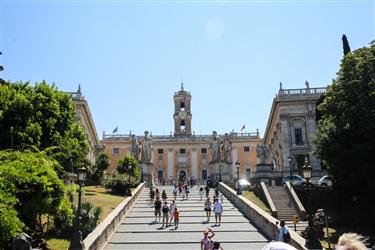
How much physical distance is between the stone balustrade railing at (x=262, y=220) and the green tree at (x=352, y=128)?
6411 mm

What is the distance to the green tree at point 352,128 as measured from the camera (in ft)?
77.3

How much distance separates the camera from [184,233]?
732 inches

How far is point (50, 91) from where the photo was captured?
2606 centimetres

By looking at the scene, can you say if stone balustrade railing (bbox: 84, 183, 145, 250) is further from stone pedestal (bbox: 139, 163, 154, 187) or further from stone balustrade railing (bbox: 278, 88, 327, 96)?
stone balustrade railing (bbox: 278, 88, 327, 96)

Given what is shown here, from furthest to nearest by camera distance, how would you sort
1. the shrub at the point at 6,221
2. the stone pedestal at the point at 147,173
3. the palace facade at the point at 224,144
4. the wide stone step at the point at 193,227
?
the palace facade at the point at 224,144, the stone pedestal at the point at 147,173, the wide stone step at the point at 193,227, the shrub at the point at 6,221

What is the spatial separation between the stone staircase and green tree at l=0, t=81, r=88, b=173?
13.2m

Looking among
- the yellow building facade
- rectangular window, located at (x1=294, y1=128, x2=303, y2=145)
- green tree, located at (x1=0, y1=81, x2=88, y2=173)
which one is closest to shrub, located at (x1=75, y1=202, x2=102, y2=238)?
green tree, located at (x1=0, y1=81, x2=88, y2=173)

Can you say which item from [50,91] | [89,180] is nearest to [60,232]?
[50,91]

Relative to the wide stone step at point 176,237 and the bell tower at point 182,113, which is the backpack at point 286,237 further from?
the bell tower at point 182,113

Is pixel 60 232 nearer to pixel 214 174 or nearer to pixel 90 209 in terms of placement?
pixel 90 209

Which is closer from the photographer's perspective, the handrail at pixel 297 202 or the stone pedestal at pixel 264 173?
the handrail at pixel 297 202

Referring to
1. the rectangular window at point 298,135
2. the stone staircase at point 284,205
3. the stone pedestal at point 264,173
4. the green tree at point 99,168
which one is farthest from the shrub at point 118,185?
the rectangular window at point 298,135

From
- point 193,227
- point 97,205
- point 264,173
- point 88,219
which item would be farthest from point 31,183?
point 264,173

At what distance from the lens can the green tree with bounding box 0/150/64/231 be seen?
13.0 metres
